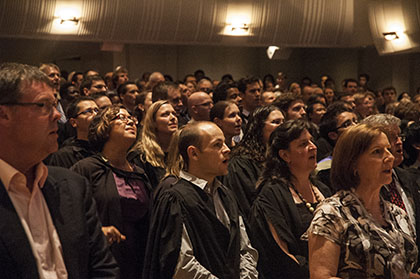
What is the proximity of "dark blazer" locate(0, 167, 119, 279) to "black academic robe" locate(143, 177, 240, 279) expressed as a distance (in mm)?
1065

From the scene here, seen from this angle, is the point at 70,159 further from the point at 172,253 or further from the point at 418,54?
the point at 418,54

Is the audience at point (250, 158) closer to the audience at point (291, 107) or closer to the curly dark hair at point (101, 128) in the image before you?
the curly dark hair at point (101, 128)

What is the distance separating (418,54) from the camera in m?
14.6

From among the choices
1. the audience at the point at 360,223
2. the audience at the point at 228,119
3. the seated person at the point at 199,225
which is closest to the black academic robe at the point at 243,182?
the seated person at the point at 199,225

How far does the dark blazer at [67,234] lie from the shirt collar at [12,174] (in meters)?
0.02

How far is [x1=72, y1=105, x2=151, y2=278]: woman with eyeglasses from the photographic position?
13.5 feet

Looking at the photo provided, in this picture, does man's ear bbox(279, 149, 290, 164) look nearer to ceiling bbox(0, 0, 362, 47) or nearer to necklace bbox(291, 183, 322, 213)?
necklace bbox(291, 183, 322, 213)

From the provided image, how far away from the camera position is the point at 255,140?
502 cm

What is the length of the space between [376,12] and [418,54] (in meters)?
3.12

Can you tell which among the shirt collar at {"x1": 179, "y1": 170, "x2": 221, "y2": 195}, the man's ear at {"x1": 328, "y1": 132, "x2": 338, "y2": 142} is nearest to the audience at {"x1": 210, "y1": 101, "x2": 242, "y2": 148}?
the man's ear at {"x1": 328, "y1": 132, "x2": 338, "y2": 142}

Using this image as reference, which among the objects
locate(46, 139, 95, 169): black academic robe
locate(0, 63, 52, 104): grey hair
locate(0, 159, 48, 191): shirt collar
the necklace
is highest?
locate(0, 63, 52, 104): grey hair

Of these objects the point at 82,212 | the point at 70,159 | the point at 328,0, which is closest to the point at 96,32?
the point at 328,0

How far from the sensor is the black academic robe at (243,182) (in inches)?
184

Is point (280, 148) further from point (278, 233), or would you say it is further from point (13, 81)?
point (13, 81)
